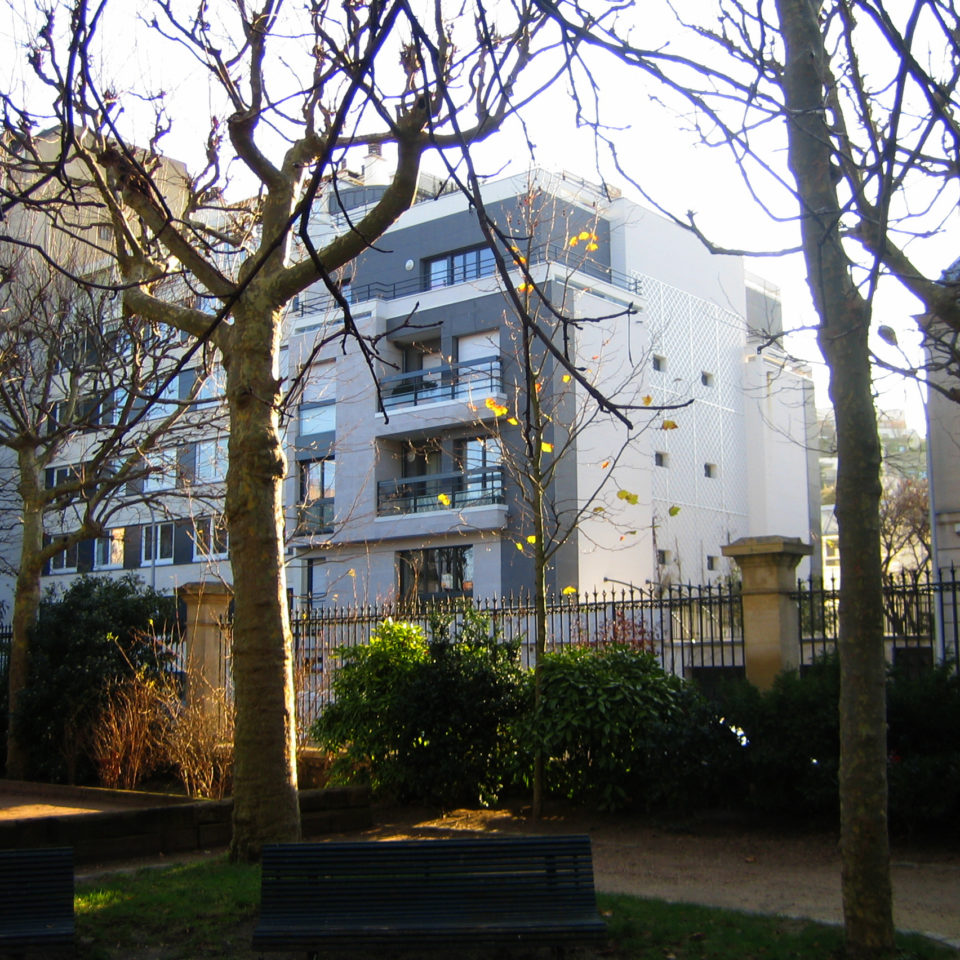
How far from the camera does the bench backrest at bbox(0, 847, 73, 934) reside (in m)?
5.94

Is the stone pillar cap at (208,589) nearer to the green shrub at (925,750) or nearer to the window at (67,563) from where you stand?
the green shrub at (925,750)

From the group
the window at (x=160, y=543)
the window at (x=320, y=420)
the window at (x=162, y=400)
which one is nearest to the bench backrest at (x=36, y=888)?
the window at (x=162, y=400)

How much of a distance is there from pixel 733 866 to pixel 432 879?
156 inches

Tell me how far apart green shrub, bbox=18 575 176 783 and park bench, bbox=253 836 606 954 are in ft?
28.9

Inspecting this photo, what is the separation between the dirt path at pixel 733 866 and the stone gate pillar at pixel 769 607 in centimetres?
197

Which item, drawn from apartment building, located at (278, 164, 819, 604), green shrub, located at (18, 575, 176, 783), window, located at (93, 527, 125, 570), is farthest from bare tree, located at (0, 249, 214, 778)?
window, located at (93, 527, 125, 570)

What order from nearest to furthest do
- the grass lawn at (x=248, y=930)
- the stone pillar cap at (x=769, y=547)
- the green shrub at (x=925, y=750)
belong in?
the grass lawn at (x=248, y=930) < the green shrub at (x=925, y=750) < the stone pillar cap at (x=769, y=547)

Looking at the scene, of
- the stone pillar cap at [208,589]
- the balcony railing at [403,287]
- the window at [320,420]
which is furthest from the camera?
the window at [320,420]

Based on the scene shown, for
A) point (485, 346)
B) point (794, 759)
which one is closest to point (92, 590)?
point (794, 759)

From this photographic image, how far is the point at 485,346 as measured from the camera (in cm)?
Result: 3116

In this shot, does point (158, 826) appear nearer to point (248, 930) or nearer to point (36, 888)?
point (248, 930)

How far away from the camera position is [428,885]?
606cm

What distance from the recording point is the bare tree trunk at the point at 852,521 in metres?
5.63

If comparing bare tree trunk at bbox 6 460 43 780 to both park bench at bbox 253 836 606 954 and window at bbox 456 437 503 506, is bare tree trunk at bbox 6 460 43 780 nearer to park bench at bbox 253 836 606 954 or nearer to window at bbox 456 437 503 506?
park bench at bbox 253 836 606 954
